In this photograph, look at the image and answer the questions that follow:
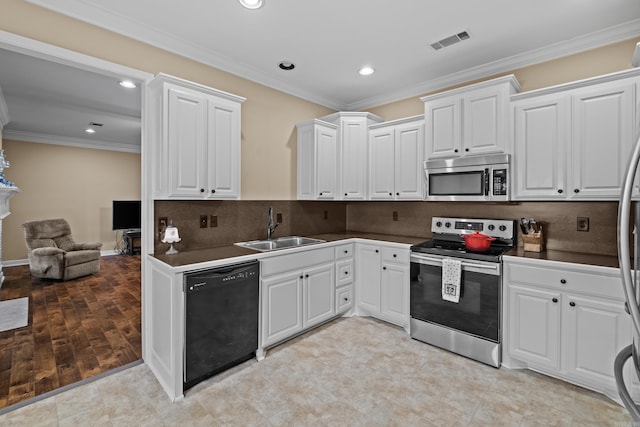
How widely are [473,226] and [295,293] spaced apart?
77.1 inches

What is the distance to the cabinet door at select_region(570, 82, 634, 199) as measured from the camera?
2.32 metres

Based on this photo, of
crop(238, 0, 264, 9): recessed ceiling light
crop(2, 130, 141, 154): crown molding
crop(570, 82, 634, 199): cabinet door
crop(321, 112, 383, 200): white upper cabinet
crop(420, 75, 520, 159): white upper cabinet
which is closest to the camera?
crop(238, 0, 264, 9): recessed ceiling light

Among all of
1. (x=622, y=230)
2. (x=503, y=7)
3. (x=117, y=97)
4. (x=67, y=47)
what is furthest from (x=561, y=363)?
(x=117, y=97)

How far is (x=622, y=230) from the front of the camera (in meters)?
1.08

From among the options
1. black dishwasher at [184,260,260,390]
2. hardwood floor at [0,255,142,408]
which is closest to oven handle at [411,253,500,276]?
→ black dishwasher at [184,260,260,390]

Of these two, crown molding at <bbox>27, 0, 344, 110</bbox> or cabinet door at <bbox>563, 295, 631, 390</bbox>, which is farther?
crown molding at <bbox>27, 0, 344, 110</bbox>

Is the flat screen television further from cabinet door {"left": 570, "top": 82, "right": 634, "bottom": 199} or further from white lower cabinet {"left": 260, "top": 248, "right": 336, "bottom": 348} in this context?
cabinet door {"left": 570, "top": 82, "right": 634, "bottom": 199}

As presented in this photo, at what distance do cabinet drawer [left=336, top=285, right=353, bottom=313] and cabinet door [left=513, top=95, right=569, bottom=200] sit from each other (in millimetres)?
1902

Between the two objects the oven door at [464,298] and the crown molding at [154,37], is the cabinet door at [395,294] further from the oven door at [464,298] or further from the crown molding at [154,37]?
the crown molding at [154,37]

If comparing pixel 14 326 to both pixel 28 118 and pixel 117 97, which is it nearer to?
pixel 117 97

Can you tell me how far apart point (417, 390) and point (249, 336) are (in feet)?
4.46

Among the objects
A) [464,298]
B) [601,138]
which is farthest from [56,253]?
[601,138]

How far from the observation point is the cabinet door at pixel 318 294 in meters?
3.09

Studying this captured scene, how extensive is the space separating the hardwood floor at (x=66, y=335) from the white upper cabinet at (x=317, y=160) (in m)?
2.36
